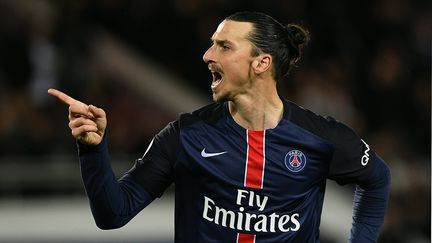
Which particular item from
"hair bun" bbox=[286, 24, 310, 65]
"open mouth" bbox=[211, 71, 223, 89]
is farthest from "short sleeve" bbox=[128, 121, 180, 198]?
"hair bun" bbox=[286, 24, 310, 65]

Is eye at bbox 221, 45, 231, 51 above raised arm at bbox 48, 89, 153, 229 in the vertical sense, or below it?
above

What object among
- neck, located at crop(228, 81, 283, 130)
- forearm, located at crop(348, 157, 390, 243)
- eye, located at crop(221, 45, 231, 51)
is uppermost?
eye, located at crop(221, 45, 231, 51)

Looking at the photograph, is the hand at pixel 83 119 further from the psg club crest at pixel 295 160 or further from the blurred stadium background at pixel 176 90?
the blurred stadium background at pixel 176 90

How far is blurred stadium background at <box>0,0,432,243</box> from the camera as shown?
8.35 meters

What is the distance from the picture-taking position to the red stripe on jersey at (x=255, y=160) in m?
3.44

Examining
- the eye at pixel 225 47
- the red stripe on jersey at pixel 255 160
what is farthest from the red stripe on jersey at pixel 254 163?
the eye at pixel 225 47

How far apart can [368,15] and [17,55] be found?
3.54 meters

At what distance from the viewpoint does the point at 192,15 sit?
9.38 meters

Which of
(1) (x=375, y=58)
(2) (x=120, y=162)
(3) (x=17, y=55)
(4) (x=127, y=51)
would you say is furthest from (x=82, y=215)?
(1) (x=375, y=58)

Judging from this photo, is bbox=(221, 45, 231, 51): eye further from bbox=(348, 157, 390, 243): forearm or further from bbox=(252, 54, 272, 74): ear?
bbox=(348, 157, 390, 243): forearm

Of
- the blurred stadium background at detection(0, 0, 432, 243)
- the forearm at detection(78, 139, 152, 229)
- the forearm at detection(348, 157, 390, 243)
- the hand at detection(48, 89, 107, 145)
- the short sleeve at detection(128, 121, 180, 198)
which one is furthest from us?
the blurred stadium background at detection(0, 0, 432, 243)

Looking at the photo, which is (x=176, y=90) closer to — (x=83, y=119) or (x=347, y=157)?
(x=347, y=157)

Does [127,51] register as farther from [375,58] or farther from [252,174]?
[252,174]

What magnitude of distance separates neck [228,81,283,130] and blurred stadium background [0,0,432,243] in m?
4.11
